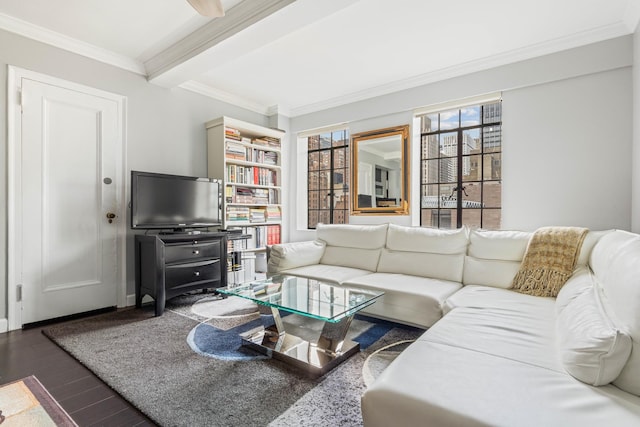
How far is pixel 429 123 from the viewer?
12.7 ft

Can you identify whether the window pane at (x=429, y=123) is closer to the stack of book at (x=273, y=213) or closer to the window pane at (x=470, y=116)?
the window pane at (x=470, y=116)

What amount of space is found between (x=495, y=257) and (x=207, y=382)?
7.70ft

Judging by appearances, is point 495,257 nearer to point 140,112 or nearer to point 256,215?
point 256,215

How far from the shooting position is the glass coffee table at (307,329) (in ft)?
6.22

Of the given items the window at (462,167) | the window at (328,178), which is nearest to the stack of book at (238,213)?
the window at (328,178)

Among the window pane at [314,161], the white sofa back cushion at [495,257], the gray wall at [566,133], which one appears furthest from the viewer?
the window pane at [314,161]

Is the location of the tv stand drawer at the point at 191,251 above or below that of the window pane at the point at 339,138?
below

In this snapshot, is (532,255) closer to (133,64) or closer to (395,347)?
(395,347)

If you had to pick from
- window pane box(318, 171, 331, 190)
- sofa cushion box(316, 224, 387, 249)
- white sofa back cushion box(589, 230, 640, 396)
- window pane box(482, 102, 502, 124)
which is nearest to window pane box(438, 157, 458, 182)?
window pane box(482, 102, 502, 124)

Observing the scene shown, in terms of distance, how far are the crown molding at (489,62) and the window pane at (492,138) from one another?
2.07 feet

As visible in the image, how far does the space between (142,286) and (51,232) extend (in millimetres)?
905

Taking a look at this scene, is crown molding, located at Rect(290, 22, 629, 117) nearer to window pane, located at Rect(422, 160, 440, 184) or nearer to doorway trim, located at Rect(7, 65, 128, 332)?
window pane, located at Rect(422, 160, 440, 184)

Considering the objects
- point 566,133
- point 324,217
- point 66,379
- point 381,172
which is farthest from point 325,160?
point 66,379

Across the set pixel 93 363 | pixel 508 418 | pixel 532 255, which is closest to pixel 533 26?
pixel 532 255
